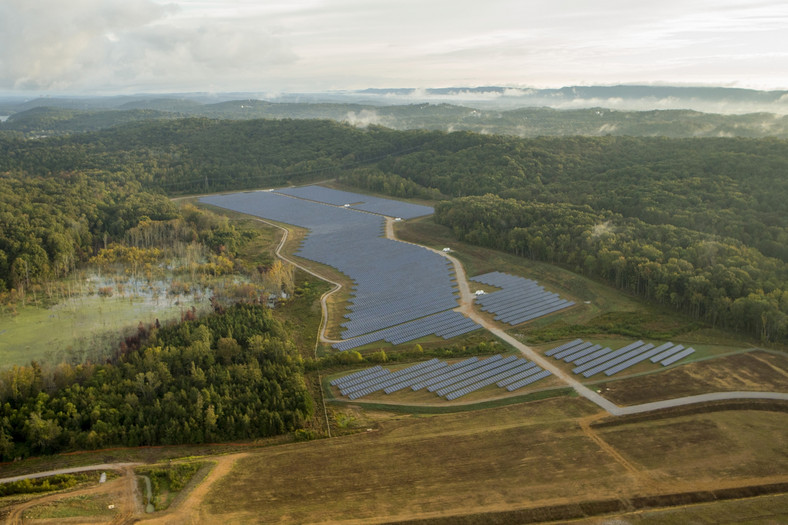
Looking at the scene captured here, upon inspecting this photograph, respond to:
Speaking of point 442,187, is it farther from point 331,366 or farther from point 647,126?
point 647,126

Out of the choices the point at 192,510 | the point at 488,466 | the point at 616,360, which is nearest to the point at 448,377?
the point at 488,466

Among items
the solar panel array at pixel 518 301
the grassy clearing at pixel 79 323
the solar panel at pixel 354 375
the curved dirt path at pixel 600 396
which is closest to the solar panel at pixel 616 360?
the curved dirt path at pixel 600 396

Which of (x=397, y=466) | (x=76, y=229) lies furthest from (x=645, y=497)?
(x=76, y=229)

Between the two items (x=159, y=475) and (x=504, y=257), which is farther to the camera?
(x=504, y=257)

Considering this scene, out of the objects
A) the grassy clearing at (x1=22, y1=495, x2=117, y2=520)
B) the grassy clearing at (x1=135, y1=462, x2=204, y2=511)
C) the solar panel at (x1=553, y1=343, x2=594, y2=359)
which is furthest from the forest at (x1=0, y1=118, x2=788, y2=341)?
the grassy clearing at (x1=22, y1=495, x2=117, y2=520)

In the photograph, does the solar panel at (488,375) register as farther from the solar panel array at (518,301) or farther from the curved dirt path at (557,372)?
the solar panel array at (518,301)
